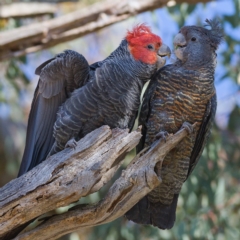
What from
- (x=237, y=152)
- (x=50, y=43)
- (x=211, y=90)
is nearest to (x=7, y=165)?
(x=50, y=43)

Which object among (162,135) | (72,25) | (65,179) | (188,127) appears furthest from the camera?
(72,25)

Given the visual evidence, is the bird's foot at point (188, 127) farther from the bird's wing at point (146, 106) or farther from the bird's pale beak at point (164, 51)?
the bird's pale beak at point (164, 51)

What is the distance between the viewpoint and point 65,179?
2943 mm

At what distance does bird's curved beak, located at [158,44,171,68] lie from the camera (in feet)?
11.3

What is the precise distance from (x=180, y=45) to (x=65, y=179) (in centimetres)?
139

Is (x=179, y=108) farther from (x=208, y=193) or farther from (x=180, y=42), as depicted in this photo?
(x=208, y=193)

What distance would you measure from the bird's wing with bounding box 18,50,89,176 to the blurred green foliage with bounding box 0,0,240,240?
6.11 ft

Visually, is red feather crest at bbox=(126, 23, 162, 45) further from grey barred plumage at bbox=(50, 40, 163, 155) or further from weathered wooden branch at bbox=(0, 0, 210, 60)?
weathered wooden branch at bbox=(0, 0, 210, 60)

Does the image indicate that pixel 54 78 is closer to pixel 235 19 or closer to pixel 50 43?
pixel 50 43

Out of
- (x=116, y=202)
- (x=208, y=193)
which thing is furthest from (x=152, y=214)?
(x=208, y=193)

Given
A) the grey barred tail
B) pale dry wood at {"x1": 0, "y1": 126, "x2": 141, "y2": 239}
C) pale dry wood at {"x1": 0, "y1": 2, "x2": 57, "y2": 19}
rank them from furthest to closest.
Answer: pale dry wood at {"x1": 0, "y1": 2, "x2": 57, "y2": 19}, the grey barred tail, pale dry wood at {"x1": 0, "y1": 126, "x2": 141, "y2": 239}

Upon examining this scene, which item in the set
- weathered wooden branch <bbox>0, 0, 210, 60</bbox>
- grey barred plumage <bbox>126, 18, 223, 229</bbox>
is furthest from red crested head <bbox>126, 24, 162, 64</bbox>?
weathered wooden branch <bbox>0, 0, 210, 60</bbox>

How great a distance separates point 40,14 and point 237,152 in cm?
306

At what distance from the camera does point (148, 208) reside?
3637 millimetres
